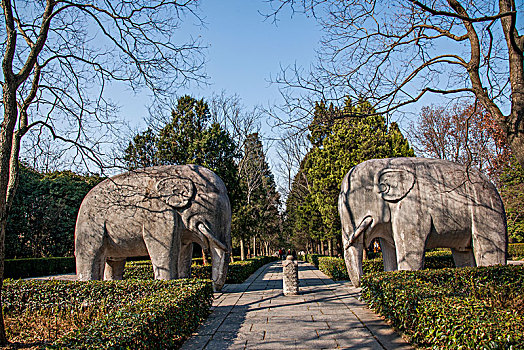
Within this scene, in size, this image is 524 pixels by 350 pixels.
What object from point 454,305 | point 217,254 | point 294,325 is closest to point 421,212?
point 294,325

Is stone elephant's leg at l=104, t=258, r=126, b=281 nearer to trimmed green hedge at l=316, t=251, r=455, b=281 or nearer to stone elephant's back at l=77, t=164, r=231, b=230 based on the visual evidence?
stone elephant's back at l=77, t=164, r=231, b=230

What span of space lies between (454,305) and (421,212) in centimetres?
397

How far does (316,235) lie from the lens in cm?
2436

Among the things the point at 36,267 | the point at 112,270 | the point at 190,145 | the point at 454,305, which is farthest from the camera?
the point at 36,267

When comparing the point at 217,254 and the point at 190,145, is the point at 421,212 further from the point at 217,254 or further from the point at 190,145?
the point at 190,145

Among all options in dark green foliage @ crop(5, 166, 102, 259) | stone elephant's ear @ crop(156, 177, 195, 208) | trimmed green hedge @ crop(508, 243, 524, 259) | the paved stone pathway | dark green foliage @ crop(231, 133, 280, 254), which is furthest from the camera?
trimmed green hedge @ crop(508, 243, 524, 259)

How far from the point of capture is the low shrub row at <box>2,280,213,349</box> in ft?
14.9

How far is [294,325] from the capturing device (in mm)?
6477

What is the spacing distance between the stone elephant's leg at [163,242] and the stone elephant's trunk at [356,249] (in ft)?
12.5

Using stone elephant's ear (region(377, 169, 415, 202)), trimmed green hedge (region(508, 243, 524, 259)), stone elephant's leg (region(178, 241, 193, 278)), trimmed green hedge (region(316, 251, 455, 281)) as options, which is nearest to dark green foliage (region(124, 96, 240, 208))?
trimmed green hedge (region(316, 251, 455, 281))

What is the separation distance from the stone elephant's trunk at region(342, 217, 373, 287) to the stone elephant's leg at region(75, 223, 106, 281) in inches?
216

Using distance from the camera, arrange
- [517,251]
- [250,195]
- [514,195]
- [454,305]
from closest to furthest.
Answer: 1. [454,305]
2. [514,195]
3. [517,251]
4. [250,195]

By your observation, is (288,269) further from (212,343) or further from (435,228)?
(212,343)

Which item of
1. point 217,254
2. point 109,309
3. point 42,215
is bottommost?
point 109,309
